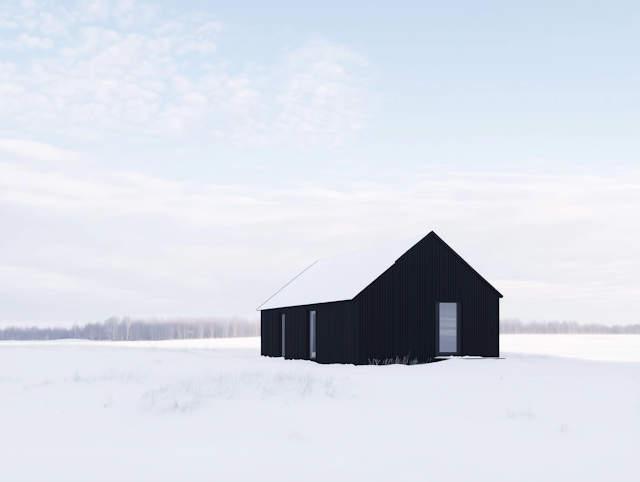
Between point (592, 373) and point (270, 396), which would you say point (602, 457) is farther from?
point (592, 373)

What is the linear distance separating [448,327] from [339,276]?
6.29 metres

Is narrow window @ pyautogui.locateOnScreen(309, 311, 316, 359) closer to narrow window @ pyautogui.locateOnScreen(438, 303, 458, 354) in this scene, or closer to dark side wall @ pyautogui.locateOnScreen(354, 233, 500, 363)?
dark side wall @ pyautogui.locateOnScreen(354, 233, 500, 363)

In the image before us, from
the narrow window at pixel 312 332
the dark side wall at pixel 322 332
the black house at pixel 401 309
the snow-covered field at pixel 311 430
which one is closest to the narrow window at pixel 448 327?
the black house at pixel 401 309

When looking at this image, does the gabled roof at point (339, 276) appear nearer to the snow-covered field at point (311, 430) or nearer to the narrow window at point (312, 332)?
the narrow window at point (312, 332)

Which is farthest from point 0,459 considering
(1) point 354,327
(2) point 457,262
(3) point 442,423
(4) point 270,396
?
(2) point 457,262

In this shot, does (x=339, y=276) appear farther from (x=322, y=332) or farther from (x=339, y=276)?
(x=322, y=332)

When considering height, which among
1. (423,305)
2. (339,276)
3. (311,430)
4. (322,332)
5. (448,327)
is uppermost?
(339,276)

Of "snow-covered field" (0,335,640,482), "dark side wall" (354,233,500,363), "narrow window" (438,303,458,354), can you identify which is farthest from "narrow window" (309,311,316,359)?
"snow-covered field" (0,335,640,482)

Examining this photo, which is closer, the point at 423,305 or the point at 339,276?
the point at 423,305

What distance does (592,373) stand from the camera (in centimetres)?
2366

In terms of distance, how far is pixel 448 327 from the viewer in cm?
3241

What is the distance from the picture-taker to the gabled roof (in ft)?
96.8

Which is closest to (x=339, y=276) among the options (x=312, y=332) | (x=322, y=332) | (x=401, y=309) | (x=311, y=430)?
(x=312, y=332)

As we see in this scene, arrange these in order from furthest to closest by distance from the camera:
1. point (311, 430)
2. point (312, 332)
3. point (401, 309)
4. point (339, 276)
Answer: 1. point (312, 332)
2. point (339, 276)
3. point (401, 309)
4. point (311, 430)
